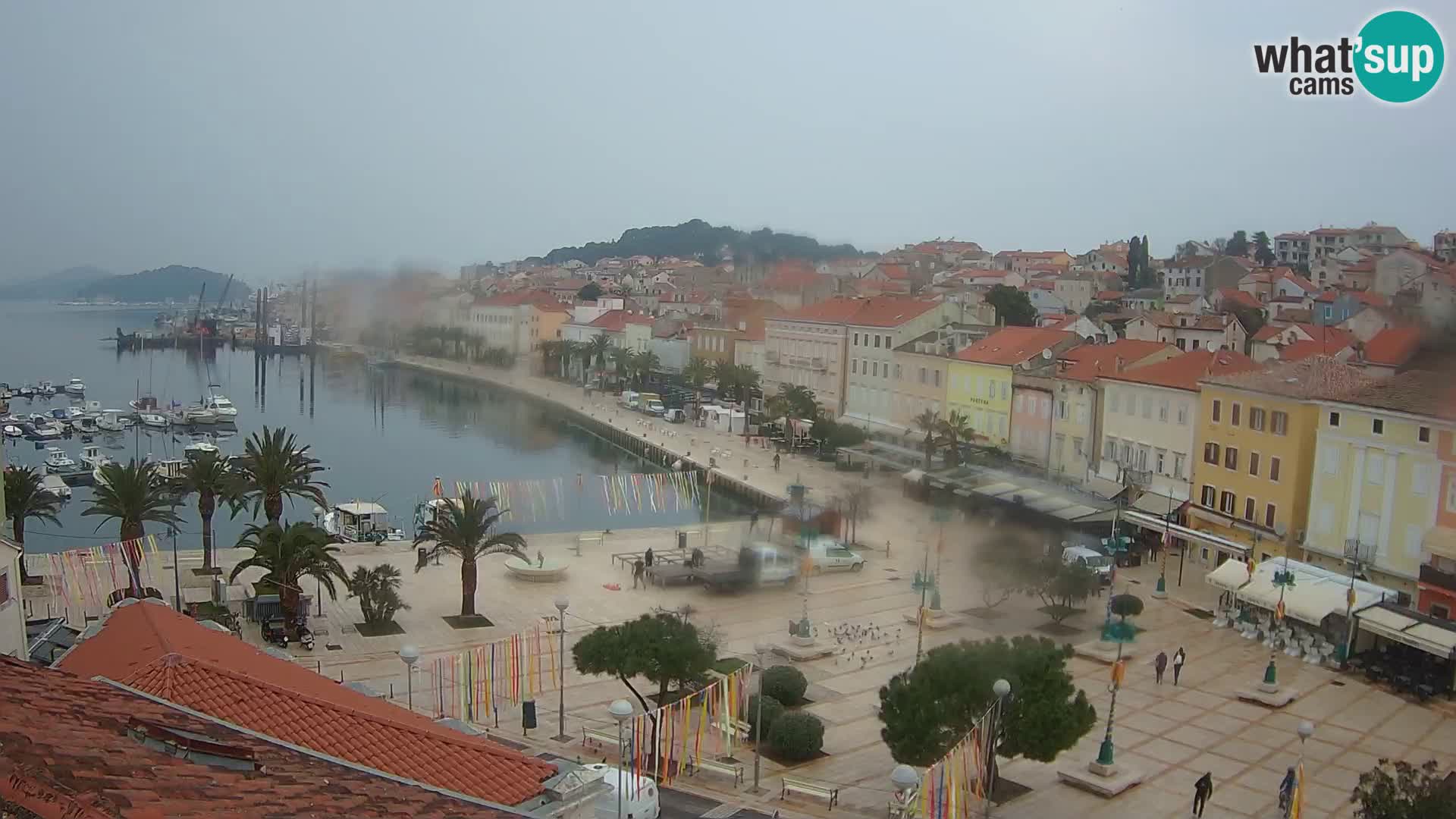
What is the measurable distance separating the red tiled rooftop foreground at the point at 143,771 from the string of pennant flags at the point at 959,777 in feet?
10.9

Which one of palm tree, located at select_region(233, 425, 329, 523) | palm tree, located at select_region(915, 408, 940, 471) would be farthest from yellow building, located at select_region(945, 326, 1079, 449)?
palm tree, located at select_region(233, 425, 329, 523)

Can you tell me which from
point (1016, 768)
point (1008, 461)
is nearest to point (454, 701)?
point (1016, 768)

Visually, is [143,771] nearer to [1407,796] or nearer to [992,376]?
[1407,796]

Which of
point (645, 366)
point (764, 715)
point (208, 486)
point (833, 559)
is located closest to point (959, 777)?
point (764, 715)

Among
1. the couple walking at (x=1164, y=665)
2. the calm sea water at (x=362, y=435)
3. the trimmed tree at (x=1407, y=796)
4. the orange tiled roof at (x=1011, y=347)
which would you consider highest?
the orange tiled roof at (x=1011, y=347)

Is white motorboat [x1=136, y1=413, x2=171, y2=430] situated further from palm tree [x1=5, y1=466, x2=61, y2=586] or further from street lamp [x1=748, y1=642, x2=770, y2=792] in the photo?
street lamp [x1=748, y1=642, x2=770, y2=792]

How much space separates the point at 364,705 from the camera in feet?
13.4

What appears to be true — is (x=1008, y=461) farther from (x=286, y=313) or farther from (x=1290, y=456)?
(x=286, y=313)

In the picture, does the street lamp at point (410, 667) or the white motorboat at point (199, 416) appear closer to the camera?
the street lamp at point (410, 667)

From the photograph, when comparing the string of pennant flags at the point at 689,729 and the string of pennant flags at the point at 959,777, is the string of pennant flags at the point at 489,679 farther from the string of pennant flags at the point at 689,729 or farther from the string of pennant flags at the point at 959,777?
the string of pennant flags at the point at 959,777

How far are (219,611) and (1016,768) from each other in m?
5.75

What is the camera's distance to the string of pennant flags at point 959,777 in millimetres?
5152

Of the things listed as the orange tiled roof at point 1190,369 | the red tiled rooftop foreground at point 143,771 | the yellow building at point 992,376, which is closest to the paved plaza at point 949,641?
the orange tiled roof at point 1190,369

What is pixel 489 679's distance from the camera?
7051 mm
